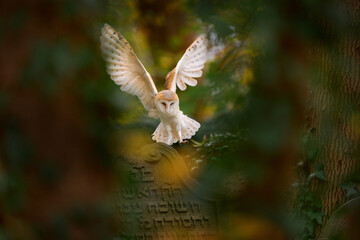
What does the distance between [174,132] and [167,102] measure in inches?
18.5

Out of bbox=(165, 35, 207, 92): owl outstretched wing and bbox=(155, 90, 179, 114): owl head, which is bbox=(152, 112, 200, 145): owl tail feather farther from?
bbox=(165, 35, 207, 92): owl outstretched wing

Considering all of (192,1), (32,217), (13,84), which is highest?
(192,1)

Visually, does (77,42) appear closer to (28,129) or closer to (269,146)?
(28,129)

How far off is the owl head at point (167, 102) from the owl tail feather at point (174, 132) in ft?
0.88

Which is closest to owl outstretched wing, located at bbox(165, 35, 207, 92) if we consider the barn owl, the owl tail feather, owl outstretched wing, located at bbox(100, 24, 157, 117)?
the barn owl

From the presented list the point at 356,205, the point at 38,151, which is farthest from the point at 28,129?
the point at 356,205

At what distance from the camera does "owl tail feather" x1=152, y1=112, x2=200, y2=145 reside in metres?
4.87

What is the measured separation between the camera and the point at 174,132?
4.93m

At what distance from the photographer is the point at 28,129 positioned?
546 mm

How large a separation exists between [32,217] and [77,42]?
212 millimetres

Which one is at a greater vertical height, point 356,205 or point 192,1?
point 356,205

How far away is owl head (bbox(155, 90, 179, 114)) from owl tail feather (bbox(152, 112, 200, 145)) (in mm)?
268

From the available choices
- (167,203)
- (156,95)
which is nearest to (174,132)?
(156,95)

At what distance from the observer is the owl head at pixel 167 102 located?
4.57m
